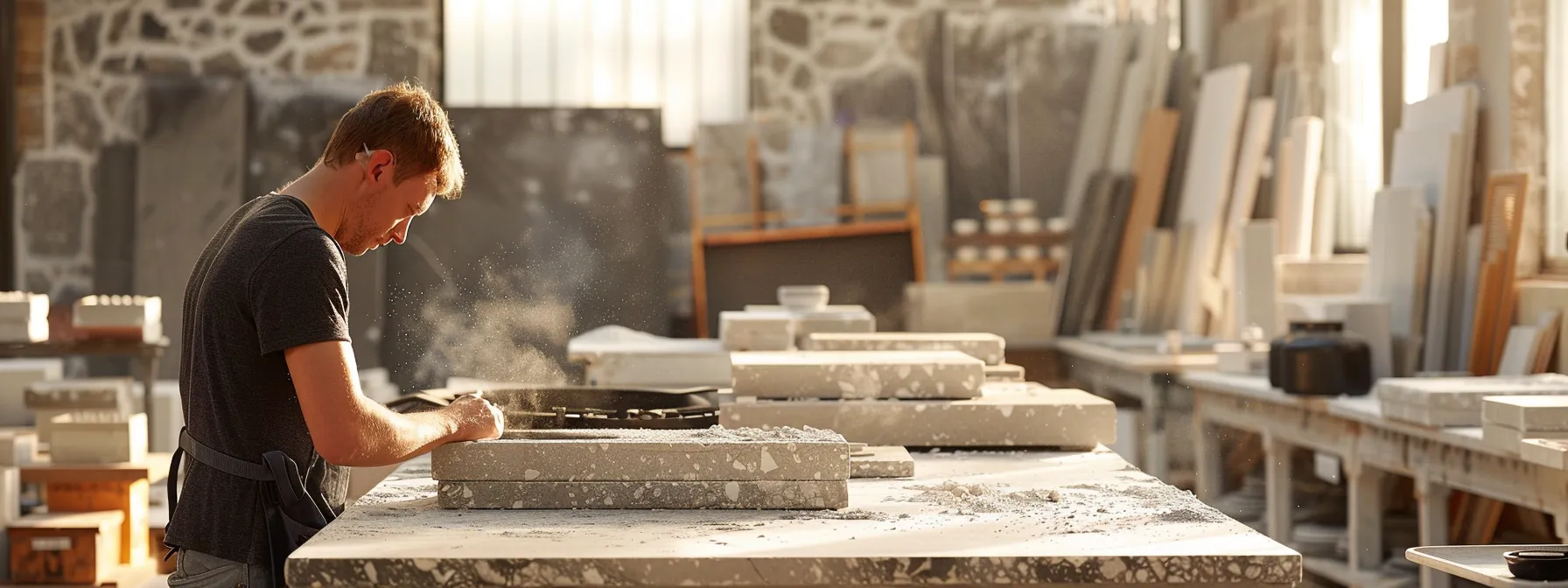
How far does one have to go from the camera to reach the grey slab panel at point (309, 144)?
313 inches

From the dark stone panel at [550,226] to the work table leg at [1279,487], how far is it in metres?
3.64

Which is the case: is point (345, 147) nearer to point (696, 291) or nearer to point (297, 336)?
point (297, 336)

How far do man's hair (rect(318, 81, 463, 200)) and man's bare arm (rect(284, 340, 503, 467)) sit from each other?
0.35 metres

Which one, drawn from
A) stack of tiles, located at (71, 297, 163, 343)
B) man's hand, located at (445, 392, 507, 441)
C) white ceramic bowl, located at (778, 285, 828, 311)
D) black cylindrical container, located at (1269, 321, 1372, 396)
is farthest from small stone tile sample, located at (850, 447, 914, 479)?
stack of tiles, located at (71, 297, 163, 343)

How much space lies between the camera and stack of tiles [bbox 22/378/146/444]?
5.30 meters

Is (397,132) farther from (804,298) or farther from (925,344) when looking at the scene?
(804,298)

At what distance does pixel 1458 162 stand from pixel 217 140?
640 centimetres

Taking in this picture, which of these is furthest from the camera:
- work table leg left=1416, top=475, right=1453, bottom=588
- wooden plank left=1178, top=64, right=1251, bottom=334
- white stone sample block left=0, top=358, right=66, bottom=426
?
wooden plank left=1178, top=64, right=1251, bottom=334

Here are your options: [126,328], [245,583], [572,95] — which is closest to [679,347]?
[126,328]

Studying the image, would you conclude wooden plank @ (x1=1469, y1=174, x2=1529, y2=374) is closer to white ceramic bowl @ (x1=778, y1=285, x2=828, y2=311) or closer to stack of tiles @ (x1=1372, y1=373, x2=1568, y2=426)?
stack of tiles @ (x1=1372, y1=373, x2=1568, y2=426)

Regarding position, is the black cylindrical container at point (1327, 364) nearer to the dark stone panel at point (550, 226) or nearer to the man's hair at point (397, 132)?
the man's hair at point (397, 132)

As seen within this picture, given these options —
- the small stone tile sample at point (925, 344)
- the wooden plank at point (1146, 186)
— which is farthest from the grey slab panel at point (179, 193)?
the small stone tile sample at point (925, 344)

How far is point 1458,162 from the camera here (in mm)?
5324

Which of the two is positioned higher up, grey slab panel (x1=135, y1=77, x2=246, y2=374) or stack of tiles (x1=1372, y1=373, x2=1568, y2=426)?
grey slab panel (x1=135, y1=77, x2=246, y2=374)
